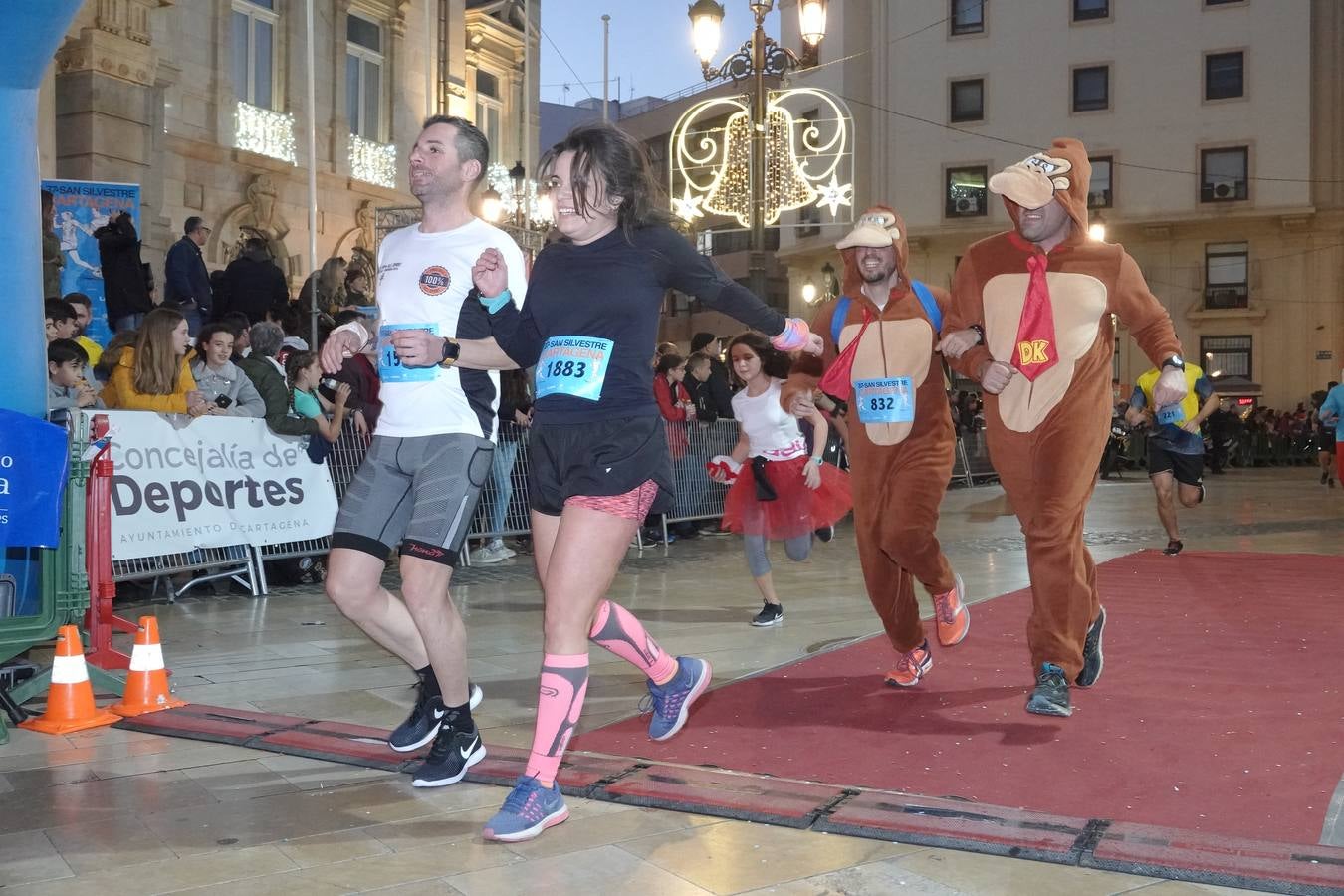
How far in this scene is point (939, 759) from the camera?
4.75 meters

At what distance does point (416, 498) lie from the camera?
458 centimetres

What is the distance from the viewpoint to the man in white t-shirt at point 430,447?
179 inches

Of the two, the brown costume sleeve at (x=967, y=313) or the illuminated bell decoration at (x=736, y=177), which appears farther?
the illuminated bell decoration at (x=736, y=177)

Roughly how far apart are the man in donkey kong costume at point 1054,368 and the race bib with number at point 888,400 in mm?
322

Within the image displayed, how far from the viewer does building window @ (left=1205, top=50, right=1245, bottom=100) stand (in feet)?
133

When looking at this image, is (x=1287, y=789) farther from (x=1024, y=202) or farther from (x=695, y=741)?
(x=1024, y=202)

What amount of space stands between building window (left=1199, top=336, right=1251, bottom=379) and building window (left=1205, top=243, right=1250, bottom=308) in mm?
1153

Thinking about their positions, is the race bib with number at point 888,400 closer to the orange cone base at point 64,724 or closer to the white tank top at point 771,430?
the white tank top at point 771,430

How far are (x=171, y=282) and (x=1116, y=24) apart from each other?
35816 millimetres

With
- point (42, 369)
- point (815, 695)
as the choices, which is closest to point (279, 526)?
point (42, 369)

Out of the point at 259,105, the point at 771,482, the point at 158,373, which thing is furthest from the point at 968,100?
the point at 158,373

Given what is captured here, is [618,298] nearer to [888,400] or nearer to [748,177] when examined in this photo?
[888,400]

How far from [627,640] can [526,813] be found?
1.02 metres

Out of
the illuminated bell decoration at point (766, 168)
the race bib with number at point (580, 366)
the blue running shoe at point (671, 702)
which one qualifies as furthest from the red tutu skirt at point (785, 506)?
the illuminated bell decoration at point (766, 168)
